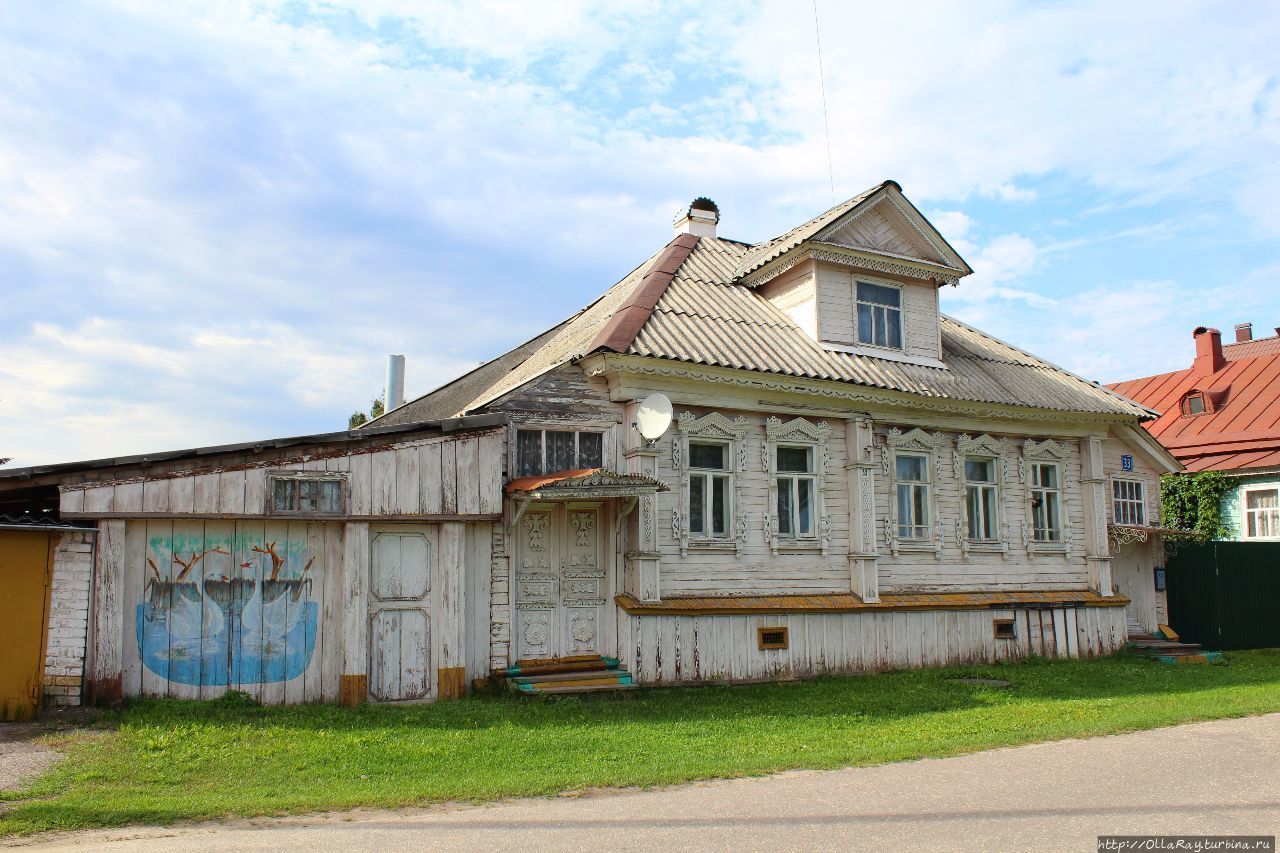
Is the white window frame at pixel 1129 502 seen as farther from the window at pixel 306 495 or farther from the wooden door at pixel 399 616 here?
the window at pixel 306 495

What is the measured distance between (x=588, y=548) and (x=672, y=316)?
12.0 ft

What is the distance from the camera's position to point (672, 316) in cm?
1387

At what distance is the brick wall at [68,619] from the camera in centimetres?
942

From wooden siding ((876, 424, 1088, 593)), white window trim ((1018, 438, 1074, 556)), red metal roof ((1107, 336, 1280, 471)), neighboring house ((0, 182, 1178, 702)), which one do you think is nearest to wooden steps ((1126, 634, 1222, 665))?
neighboring house ((0, 182, 1178, 702))

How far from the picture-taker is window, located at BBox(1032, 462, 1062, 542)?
16.8 metres

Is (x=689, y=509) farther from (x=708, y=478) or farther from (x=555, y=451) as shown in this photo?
(x=555, y=451)

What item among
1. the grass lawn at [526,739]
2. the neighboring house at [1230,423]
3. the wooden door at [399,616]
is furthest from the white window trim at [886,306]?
the neighboring house at [1230,423]

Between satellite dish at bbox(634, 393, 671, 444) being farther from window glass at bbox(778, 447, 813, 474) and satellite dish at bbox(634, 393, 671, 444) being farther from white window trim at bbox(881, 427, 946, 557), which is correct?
white window trim at bbox(881, 427, 946, 557)

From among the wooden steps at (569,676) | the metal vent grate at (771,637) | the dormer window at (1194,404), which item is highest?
the dormer window at (1194,404)

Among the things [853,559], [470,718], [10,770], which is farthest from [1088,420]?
[10,770]

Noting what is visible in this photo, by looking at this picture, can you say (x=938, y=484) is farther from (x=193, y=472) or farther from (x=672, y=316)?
(x=193, y=472)

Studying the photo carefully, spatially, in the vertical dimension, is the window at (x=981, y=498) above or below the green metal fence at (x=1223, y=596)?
above

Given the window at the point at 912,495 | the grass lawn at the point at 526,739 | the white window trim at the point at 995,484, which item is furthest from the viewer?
the white window trim at the point at 995,484

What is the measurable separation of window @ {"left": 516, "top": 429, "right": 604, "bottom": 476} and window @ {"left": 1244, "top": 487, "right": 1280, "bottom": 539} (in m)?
19.4
